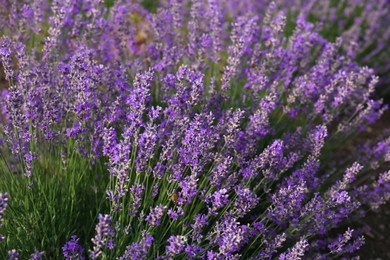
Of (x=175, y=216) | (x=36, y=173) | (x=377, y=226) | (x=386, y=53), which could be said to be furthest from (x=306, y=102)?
(x=386, y=53)

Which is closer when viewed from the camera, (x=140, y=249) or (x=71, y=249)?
(x=140, y=249)

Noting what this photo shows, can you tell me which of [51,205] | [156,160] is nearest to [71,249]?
[51,205]

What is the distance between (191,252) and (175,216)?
17cm

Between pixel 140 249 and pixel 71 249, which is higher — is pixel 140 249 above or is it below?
above

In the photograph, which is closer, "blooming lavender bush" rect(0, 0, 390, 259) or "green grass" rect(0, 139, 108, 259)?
"blooming lavender bush" rect(0, 0, 390, 259)

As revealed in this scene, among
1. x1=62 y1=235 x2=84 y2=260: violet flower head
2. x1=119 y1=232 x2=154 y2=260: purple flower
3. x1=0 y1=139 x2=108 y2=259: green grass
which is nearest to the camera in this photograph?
x1=119 y1=232 x2=154 y2=260: purple flower

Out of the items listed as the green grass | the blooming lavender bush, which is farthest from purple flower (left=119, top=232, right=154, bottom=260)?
the green grass

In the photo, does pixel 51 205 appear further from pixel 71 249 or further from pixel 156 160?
pixel 156 160

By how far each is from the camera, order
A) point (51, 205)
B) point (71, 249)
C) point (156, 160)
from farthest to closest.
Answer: point (156, 160) → point (51, 205) → point (71, 249)

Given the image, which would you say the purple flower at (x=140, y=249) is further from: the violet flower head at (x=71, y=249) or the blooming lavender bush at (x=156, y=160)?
the violet flower head at (x=71, y=249)

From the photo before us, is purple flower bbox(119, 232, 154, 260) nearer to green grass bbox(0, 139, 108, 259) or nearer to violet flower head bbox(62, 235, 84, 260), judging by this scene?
violet flower head bbox(62, 235, 84, 260)

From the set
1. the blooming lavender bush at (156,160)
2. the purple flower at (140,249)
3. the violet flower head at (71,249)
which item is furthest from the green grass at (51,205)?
the purple flower at (140,249)

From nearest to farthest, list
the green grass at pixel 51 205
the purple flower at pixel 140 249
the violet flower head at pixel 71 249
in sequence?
the purple flower at pixel 140 249, the violet flower head at pixel 71 249, the green grass at pixel 51 205

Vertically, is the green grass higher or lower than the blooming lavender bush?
lower
